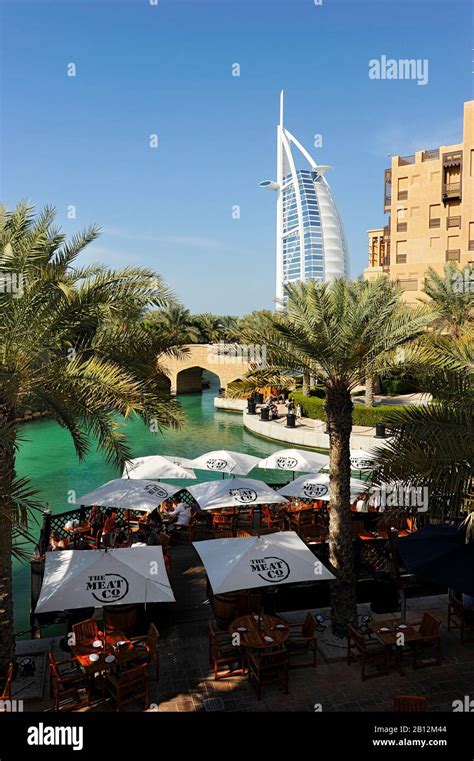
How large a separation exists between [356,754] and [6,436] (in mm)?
5561

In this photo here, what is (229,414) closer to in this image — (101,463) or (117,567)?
(101,463)

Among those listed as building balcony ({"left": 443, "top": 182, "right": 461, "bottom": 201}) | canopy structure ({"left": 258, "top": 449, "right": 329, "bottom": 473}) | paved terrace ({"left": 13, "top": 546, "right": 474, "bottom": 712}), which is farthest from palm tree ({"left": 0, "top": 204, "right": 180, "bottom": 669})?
building balcony ({"left": 443, "top": 182, "right": 461, "bottom": 201})

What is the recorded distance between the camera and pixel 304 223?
129500 millimetres

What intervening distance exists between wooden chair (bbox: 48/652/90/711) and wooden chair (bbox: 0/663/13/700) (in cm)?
51

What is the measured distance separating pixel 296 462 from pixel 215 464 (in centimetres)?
221

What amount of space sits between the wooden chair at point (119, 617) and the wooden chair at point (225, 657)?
157cm

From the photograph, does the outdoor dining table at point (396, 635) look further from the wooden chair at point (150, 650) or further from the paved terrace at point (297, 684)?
the wooden chair at point (150, 650)

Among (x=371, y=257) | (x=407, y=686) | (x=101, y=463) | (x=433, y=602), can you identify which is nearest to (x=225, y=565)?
(x=407, y=686)

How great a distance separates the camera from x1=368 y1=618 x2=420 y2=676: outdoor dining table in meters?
8.22

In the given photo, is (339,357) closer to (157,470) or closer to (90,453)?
(157,470)

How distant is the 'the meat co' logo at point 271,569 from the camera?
8.52 m

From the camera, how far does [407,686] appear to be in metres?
7.92

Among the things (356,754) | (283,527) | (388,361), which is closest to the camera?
(356,754)

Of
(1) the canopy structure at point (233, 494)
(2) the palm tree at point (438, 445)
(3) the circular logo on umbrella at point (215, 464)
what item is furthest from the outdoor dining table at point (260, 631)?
(3) the circular logo on umbrella at point (215, 464)
